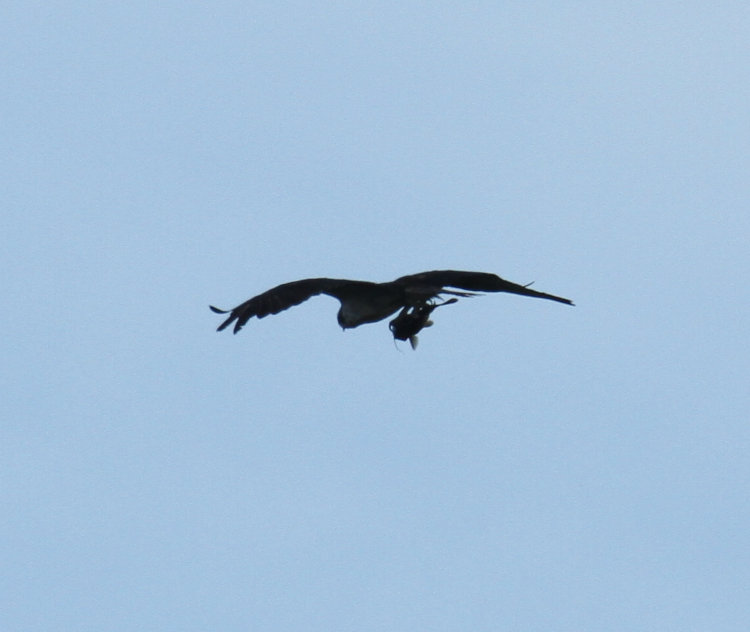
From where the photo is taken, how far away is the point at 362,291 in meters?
20.0

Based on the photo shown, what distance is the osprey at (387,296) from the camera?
19859 millimetres

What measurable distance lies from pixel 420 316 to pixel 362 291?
963mm

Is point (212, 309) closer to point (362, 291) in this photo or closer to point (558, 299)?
point (362, 291)

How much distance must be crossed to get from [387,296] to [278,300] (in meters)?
1.92

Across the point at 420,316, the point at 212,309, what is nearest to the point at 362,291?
the point at 420,316

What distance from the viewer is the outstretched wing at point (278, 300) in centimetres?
2067

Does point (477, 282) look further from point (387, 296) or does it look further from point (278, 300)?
point (278, 300)

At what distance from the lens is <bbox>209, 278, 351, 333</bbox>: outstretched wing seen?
20672 millimetres

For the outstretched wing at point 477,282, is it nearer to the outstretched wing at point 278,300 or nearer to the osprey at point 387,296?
the osprey at point 387,296

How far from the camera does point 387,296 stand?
1989 cm

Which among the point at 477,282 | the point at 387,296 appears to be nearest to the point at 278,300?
the point at 387,296

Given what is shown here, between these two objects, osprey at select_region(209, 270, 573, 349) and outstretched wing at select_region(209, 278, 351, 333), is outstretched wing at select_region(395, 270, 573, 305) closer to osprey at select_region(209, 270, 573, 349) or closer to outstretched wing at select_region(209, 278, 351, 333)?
osprey at select_region(209, 270, 573, 349)

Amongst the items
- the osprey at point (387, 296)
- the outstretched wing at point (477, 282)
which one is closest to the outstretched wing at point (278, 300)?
the osprey at point (387, 296)

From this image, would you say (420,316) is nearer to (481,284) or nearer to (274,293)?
(481,284)
